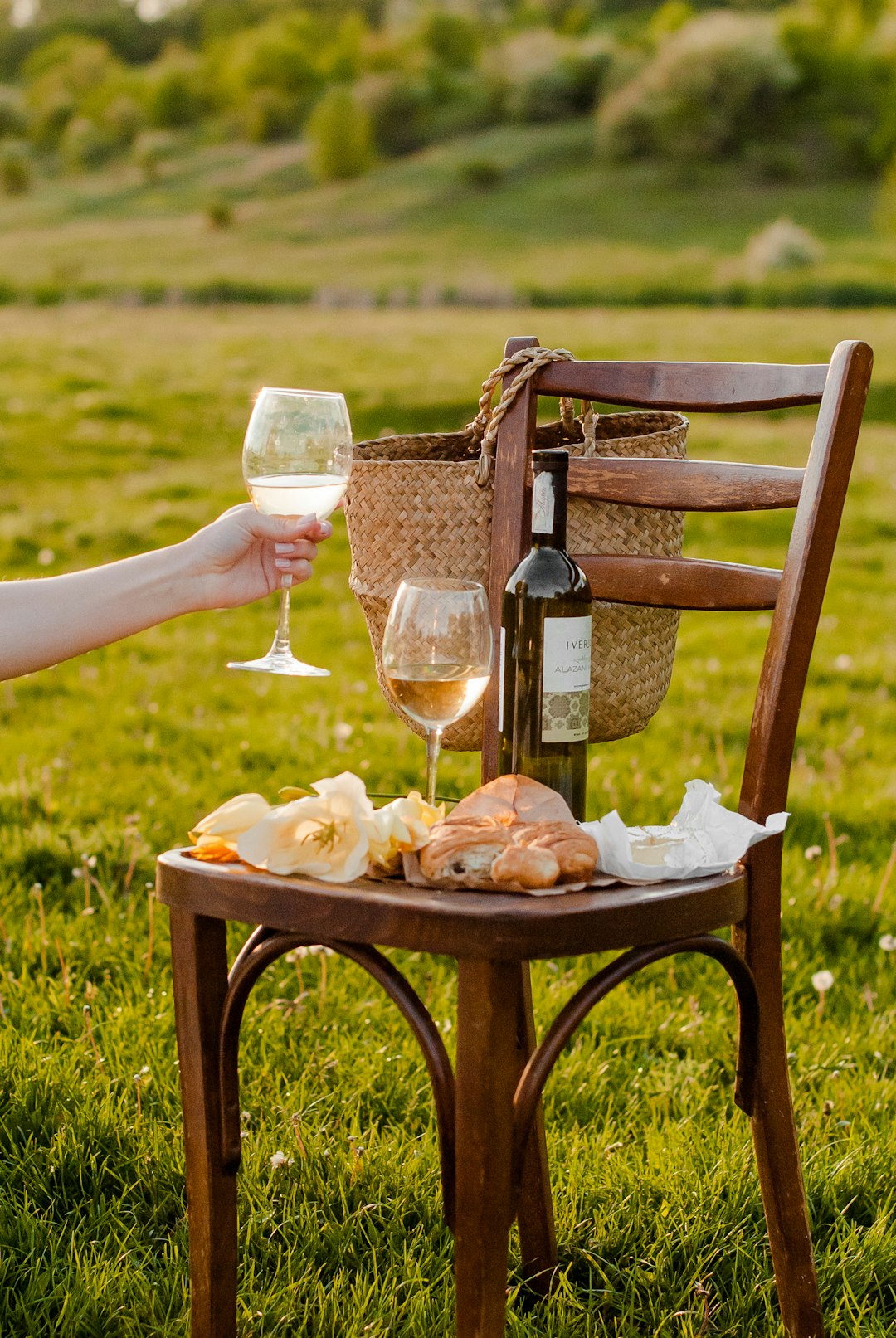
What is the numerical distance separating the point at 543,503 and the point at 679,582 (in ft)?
1.69

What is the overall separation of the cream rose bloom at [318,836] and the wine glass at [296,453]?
459 millimetres

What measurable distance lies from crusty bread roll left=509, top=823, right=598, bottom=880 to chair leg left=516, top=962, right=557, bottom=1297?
712 millimetres

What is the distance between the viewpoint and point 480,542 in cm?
245

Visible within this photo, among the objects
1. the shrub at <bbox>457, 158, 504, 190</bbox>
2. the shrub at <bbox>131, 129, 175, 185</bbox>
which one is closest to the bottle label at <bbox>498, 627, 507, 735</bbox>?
the shrub at <bbox>131, 129, 175, 185</bbox>

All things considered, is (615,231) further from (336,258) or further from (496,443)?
(496,443)

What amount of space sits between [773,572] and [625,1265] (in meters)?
1.22

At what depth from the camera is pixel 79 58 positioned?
204 feet

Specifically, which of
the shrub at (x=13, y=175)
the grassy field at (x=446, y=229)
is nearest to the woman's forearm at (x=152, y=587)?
the grassy field at (x=446, y=229)

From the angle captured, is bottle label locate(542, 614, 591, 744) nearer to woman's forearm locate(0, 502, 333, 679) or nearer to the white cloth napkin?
the white cloth napkin

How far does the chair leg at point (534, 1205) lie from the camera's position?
2.33 m

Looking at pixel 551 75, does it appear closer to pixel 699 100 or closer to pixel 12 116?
pixel 699 100

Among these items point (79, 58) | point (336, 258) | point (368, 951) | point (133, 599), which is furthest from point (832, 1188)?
point (79, 58)

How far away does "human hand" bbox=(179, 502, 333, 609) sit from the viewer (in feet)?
7.01

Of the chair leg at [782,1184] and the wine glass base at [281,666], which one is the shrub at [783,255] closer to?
the wine glass base at [281,666]
